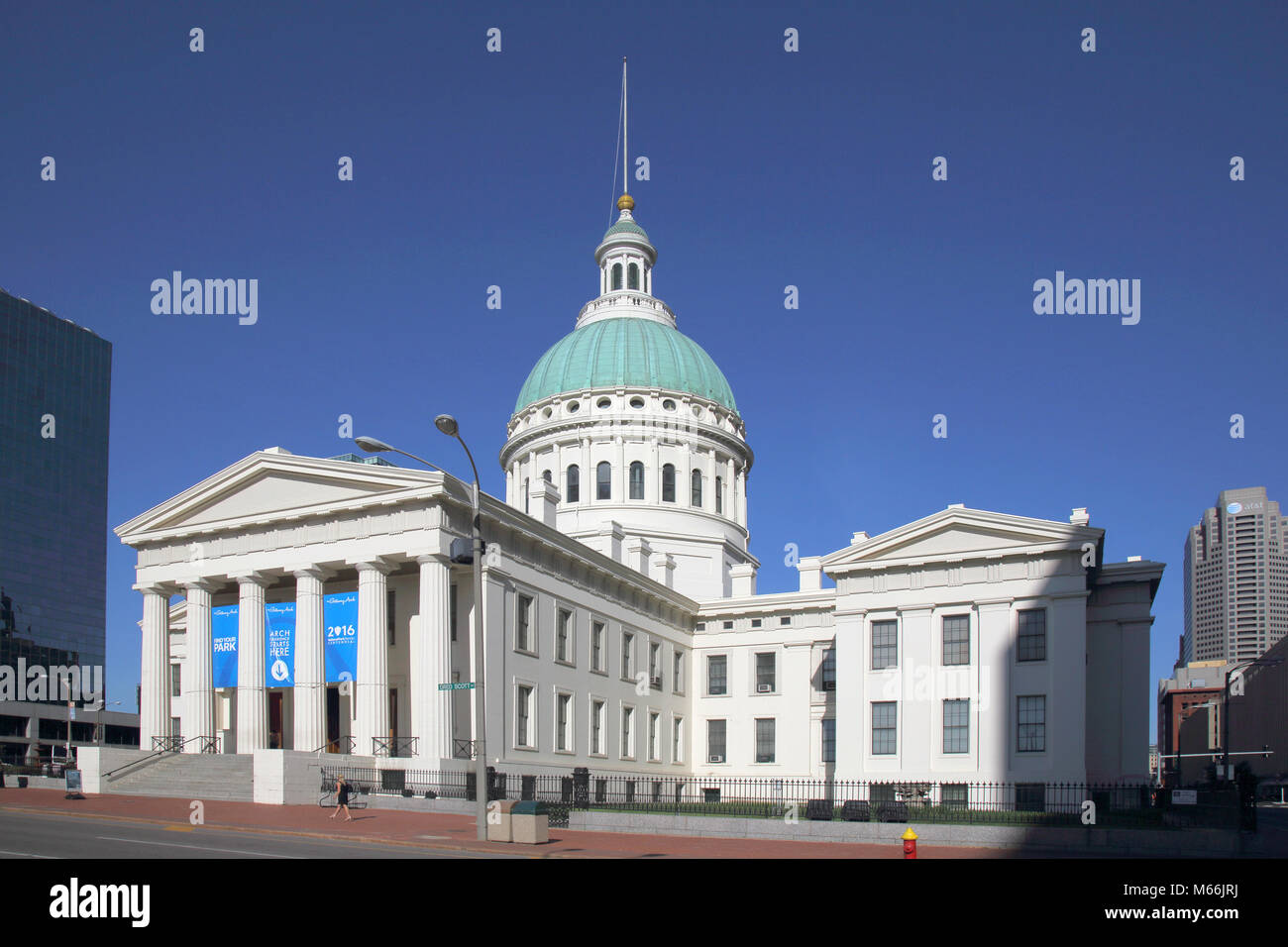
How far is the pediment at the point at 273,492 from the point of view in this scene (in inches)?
1922

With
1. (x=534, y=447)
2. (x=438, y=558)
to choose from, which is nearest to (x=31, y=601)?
(x=534, y=447)

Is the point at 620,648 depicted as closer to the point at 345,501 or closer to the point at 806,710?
the point at 806,710

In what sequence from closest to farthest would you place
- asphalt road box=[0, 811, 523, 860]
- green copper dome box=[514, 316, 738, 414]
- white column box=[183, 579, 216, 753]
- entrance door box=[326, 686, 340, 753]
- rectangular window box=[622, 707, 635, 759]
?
asphalt road box=[0, 811, 523, 860]
white column box=[183, 579, 216, 753]
entrance door box=[326, 686, 340, 753]
rectangular window box=[622, 707, 635, 759]
green copper dome box=[514, 316, 738, 414]

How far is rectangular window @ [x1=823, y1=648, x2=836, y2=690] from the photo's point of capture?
223 feet

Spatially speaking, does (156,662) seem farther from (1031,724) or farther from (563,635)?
(1031,724)

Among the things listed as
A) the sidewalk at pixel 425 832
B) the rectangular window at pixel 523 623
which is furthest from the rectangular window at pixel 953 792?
the rectangular window at pixel 523 623

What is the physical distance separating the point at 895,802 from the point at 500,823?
14.8 m

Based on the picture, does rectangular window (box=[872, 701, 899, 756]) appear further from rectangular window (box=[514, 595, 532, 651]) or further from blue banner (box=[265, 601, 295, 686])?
blue banner (box=[265, 601, 295, 686])

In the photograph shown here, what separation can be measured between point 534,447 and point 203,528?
32.8 metres

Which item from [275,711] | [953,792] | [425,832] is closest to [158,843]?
[425,832]

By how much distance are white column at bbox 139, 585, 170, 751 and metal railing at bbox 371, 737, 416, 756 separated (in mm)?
12318

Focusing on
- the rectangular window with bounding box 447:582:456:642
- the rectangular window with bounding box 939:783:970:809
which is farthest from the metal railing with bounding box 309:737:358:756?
the rectangular window with bounding box 939:783:970:809

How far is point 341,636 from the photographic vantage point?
1976 inches

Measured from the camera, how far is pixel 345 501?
162ft
